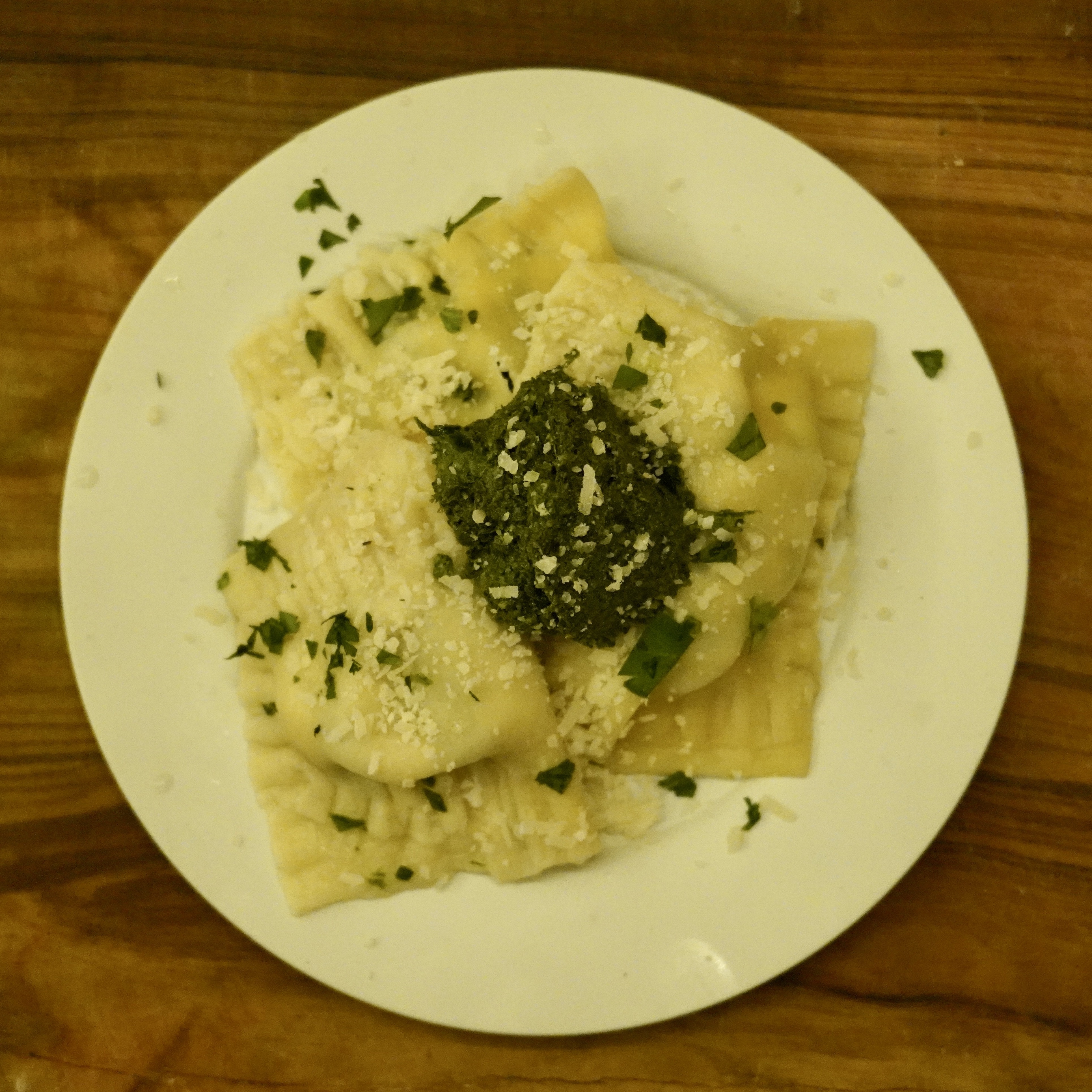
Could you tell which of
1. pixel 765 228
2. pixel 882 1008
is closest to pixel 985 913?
pixel 882 1008

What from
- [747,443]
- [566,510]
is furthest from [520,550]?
[747,443]

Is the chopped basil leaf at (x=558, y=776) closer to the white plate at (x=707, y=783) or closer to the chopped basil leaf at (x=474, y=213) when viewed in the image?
the white plate at (x=707, y=783)

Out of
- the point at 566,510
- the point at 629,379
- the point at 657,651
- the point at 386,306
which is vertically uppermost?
the point at 386,306

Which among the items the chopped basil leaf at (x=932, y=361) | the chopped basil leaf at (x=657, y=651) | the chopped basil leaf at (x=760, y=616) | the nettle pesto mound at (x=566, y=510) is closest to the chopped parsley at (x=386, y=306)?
the nettle pesto mound at (x=566, y=510)

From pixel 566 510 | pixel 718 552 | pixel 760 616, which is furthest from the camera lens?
pixel 760 616

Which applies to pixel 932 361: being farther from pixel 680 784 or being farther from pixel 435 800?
pixel 435 800

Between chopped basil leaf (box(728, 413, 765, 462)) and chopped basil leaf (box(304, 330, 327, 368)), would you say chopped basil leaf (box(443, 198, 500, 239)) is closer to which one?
chopped basil leaf (box(304, 330, 327, 368))

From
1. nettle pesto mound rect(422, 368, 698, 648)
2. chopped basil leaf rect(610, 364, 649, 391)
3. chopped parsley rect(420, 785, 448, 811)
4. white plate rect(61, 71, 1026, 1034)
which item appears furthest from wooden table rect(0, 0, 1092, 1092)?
nettle pesto mound rect(422, 368, 698, 648)
